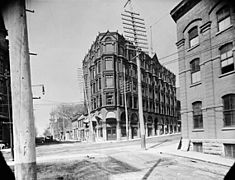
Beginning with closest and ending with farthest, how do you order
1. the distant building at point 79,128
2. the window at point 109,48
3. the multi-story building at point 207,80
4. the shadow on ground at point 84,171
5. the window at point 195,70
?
the shadow on ground at point 84,171, the multi-story building at point 207,80, the window at point 195,70, the window at point 109,48, the distant building at point 79,128

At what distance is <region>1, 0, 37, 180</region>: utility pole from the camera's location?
172cm

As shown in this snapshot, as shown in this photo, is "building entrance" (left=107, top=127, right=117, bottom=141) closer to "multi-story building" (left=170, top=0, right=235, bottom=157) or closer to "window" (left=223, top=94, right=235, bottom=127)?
"multi-story building" (left=170, top=0, right=235, bottom=157)

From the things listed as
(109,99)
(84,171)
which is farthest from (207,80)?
(109,99)

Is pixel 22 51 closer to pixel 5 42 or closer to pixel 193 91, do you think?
pixel 5 42

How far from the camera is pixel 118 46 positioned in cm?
4228

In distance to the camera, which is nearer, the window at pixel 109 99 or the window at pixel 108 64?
the window at pixel 109 99

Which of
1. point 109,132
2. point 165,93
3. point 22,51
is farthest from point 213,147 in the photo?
point 165,93

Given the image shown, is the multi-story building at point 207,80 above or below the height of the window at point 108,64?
below

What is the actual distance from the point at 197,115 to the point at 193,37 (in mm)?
5651

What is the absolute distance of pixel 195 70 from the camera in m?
15.9

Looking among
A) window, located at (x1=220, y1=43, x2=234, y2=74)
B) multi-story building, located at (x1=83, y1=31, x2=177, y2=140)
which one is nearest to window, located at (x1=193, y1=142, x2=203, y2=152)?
window, located at (x1=220, y1=43, x2=234, y2=74)

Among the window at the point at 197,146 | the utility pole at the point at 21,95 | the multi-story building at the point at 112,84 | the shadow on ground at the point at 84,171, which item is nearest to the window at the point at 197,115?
the window at the point at 197,146

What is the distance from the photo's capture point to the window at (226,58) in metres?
12.5

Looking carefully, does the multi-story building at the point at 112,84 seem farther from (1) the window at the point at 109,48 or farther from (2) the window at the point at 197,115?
(2) the window at the point at 197,115
